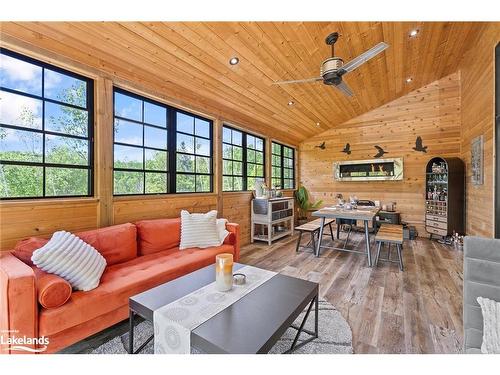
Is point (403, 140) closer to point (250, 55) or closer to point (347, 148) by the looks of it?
point (347, 148)

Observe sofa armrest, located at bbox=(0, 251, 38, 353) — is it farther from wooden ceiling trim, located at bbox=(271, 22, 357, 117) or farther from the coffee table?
wooden ceiling trim, located at bbox=(271, 22, 357, 117)

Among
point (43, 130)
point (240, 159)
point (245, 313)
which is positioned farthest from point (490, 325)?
point (240, 159)

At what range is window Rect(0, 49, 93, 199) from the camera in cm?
195

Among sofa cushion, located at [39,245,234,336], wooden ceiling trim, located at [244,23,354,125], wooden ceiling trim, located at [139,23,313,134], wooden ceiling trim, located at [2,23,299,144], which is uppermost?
wooden ceiling trim, located at [244,23,354,125]

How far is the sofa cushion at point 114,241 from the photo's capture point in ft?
6.97

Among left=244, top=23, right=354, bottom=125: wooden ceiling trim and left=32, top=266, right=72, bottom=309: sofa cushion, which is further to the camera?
left=244, top=23, right=354, bottom=125: wooden ceiling trim

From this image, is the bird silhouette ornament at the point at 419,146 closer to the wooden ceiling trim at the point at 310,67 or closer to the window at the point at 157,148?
the wooden ceiling trim at the point at 310,67

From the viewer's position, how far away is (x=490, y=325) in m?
1.19

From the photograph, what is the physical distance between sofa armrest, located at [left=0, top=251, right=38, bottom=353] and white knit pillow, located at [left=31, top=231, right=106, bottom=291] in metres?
0.23

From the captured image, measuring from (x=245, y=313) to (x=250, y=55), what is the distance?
275 cm

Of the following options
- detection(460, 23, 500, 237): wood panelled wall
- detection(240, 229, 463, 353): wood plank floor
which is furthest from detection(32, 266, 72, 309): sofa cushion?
detection(460, 23, 500, 237): wood panelled wall

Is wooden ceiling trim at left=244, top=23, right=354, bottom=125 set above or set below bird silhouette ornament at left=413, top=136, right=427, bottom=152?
above
